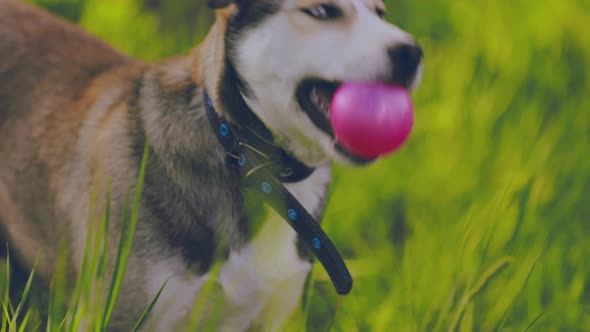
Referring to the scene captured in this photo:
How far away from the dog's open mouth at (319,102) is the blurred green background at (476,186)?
0.43 metres

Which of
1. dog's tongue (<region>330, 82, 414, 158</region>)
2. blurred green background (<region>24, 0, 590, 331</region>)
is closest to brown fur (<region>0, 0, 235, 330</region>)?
dog's tongue (<region>330, 82, 414, 158</region>)

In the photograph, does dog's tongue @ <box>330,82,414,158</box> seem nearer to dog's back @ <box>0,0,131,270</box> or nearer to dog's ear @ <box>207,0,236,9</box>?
dog's ear @ <box>207,0,236,9</box>

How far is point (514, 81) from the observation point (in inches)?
123

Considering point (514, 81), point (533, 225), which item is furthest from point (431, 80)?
point (533, 225)

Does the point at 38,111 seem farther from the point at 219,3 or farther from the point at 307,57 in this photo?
the point at 307,57

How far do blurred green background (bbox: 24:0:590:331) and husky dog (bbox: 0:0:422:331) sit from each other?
0.99 ft

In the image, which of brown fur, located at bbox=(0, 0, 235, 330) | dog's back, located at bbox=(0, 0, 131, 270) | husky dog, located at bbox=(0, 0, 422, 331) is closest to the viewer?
husky dog, located at bbox=(0, 0, 422, 331)

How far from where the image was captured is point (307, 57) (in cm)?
179

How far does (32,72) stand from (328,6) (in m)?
1.10

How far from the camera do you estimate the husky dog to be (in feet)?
5.94

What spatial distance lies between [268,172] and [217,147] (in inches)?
6.0

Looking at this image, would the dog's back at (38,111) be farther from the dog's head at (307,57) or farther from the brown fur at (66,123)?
the dog's head at (307,57)

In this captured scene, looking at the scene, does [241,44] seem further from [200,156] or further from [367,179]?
[367,179]

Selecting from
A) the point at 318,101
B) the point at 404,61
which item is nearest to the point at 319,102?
the point at 318,101
